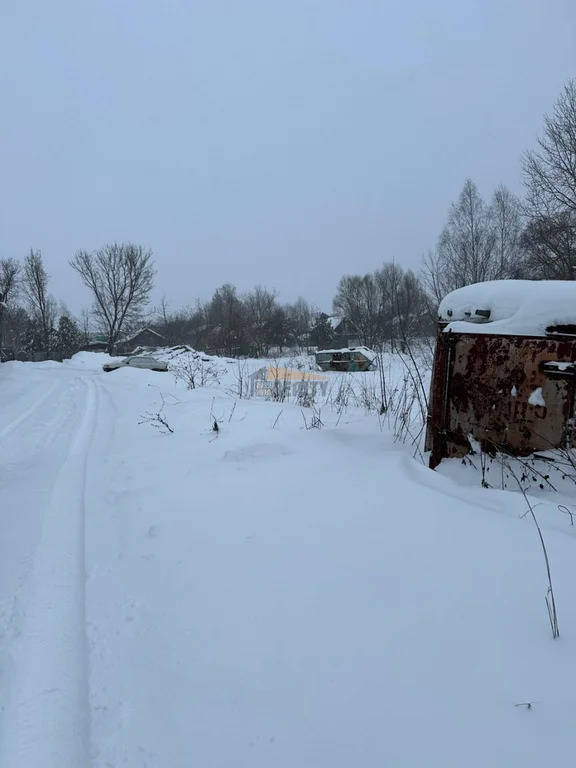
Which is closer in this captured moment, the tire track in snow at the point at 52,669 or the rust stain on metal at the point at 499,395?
the tire track in snow at the point at 52,669

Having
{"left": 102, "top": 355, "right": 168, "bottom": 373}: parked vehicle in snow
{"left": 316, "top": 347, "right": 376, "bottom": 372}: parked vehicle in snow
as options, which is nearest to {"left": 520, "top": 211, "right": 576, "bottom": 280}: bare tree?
{"left": 316, "top": 347, "right": 376, "bottom": 372}: parked vehicle in snow

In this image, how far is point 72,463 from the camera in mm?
5113

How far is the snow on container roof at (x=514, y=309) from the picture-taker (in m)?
3.10

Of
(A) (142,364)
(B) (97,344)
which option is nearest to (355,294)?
(B) (97,344)

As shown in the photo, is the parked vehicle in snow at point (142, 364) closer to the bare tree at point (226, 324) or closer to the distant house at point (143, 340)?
the bare tree at point (226, 324)

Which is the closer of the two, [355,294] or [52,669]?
[52,669]

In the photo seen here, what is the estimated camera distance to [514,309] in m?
3.32

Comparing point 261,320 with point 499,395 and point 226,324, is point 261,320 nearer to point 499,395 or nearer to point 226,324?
point 226,324

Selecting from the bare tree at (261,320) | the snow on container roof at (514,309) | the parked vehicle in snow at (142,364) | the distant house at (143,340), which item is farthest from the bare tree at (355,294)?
the snow on container roof at (514,309)

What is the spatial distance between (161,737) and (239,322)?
46808 mm

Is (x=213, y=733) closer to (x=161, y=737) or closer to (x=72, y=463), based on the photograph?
(x=161, y=737)

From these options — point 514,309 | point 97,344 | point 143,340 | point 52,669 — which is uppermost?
point 514,309

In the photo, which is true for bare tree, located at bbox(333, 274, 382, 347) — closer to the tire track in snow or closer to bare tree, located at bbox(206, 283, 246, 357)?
bare tree, located at bbox(206, 283, 246, 357)

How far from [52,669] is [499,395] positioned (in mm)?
3263
